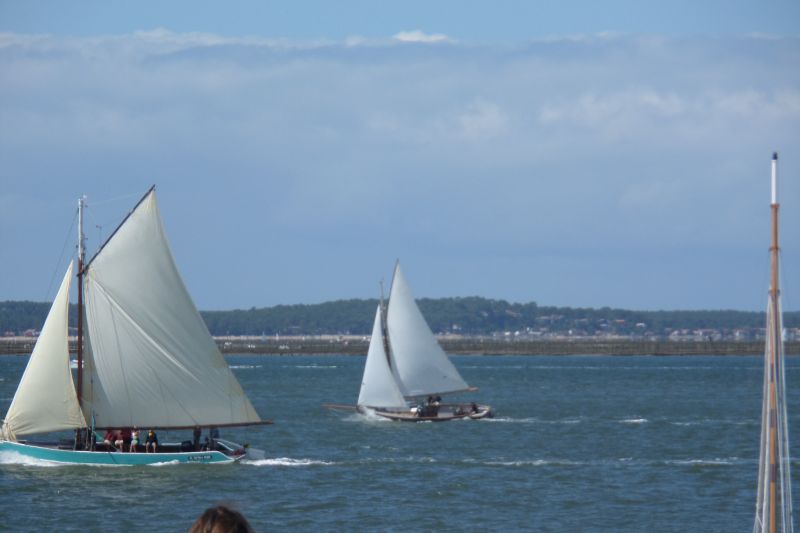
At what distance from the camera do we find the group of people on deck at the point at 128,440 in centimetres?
4659

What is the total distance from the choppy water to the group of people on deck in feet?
2.29

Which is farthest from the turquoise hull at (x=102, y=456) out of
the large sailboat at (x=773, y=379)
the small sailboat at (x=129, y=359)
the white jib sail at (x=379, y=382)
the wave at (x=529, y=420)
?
the wave at (x=529, y=420)

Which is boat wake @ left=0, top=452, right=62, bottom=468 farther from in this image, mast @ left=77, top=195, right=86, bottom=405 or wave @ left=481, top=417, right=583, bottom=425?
wave @ left=481, top=417, right=583, bottom=425

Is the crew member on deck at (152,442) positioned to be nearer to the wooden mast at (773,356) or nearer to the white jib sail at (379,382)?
the wooden mast at (773,356)

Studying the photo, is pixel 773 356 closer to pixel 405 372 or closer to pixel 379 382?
pixel 379 382

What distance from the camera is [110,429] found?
47000mm

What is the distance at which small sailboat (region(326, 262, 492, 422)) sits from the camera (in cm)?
7644

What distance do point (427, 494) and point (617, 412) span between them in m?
44.7

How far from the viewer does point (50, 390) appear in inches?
1802

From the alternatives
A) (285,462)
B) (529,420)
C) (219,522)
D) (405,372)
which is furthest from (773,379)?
(405,372)

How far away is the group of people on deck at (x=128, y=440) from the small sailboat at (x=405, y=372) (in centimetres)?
2878

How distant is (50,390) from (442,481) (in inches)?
509

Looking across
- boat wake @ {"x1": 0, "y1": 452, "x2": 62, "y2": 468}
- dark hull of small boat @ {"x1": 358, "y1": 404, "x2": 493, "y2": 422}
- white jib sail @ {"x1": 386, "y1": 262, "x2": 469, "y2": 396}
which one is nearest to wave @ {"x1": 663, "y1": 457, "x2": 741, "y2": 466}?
boat wake @ {"x1": 0, "y1": 452, "x2": 62, "y2": 468}

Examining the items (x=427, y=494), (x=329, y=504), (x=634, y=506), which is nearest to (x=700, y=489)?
(x=634, y=506)
